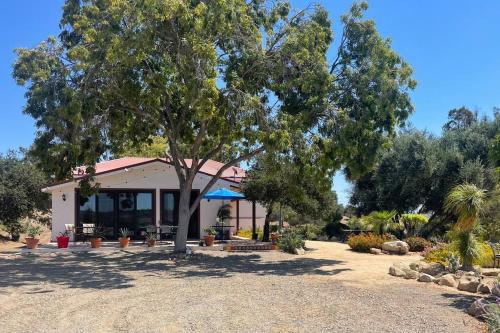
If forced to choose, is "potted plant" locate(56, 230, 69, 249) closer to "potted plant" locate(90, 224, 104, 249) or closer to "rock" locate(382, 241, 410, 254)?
"potted plant" locate(90, 224, 104, 249)

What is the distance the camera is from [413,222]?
93.2 ft

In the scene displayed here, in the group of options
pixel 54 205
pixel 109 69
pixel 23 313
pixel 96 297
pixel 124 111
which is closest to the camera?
pixel 23 313

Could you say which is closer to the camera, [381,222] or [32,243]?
[32,243]

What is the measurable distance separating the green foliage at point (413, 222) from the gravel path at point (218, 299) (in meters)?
10.9

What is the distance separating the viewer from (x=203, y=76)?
15.4m

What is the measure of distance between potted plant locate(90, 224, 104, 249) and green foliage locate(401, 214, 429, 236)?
1534cm

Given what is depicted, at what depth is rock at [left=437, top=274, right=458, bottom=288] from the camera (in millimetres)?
13344

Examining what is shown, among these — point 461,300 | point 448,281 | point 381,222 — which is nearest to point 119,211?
point 381,222

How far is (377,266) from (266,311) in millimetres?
8842

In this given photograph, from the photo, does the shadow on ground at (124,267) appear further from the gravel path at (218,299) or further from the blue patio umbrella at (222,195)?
the blue patio umbrella at (222,195)

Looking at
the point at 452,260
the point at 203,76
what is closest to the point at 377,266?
the point at 452,260

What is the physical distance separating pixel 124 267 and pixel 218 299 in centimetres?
649

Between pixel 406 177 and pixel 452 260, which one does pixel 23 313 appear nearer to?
pixel 452 260

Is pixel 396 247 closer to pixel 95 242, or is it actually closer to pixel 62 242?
pixel 95 242
